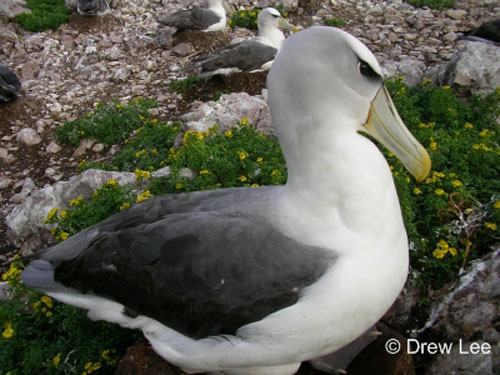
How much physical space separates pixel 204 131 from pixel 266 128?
77 cm

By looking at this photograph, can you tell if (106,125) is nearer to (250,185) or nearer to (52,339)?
(250,185)

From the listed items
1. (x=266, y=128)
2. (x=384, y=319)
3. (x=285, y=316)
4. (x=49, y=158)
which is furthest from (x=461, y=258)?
(x=49, y=158)

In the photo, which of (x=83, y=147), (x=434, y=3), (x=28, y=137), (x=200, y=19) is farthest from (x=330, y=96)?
(x=434, y=3)

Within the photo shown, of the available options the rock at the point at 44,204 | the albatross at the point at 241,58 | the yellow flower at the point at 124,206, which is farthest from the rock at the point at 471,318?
the albatross at the point at 241,58

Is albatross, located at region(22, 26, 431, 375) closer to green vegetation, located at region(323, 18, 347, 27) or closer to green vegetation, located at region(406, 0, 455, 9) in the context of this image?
green vegetation, located at region(323, 18, 347, 27)

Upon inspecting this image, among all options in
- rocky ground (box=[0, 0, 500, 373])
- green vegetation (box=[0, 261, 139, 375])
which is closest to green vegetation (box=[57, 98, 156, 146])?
rocky ground (box=[0, 0, 500, 373])

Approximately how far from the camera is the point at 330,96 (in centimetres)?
190

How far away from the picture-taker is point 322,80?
6.14ft

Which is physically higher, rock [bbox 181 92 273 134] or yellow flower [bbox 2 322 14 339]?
rock [bbox 181 92 273 134]

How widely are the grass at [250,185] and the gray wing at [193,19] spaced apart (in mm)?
3344

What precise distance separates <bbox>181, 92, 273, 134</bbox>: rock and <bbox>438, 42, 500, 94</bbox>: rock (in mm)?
2353

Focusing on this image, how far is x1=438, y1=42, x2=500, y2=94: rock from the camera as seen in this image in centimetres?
530

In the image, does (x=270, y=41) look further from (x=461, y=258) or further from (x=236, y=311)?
(x=236, y=311)

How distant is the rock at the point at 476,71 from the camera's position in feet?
17.4
